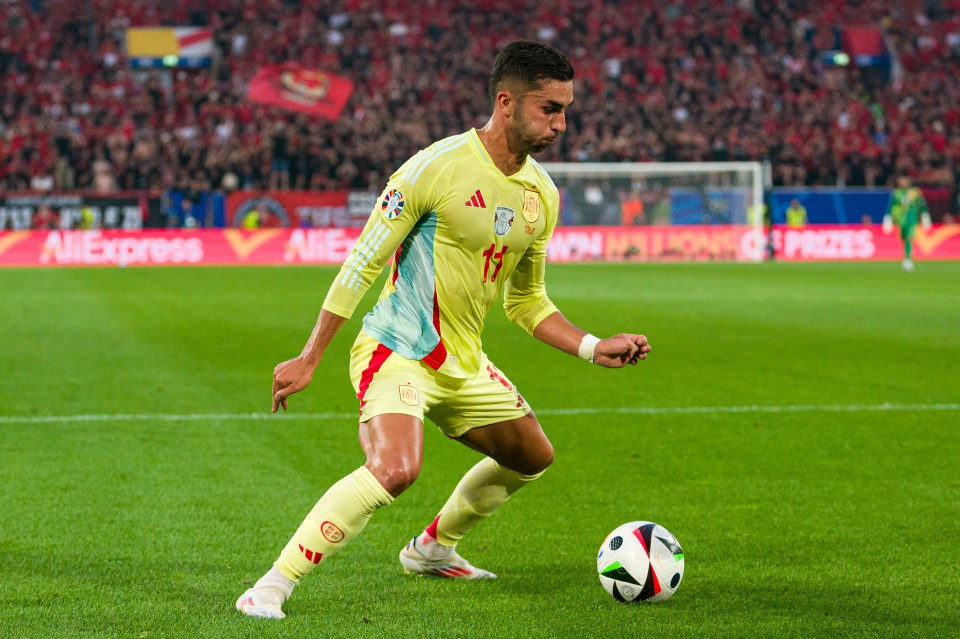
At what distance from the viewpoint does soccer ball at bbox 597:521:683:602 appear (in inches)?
179

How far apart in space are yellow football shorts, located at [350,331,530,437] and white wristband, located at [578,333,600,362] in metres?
0.29

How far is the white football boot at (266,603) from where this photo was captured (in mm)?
4207

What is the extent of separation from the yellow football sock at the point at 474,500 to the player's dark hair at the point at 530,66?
144 centimetres

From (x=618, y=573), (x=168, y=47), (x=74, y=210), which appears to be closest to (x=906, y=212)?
(x=74, y=210)

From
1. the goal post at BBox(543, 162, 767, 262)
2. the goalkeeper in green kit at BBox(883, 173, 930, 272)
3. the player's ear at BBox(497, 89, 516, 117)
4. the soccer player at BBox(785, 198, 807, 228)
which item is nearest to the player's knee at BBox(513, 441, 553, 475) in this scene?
the player's ear at BBox(497, 89, 516, 117)

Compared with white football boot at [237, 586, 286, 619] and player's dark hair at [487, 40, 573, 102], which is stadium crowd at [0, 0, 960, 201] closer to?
player's dark hair at [487, 40, 573, 102]

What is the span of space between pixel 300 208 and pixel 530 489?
2667cm

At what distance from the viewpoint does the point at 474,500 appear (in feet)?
16.0

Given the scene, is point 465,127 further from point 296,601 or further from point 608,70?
point 296,601

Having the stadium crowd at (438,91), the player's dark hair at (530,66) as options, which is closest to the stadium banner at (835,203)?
the stadium crowd at (438,91)

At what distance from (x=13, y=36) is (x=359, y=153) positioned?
12.2m

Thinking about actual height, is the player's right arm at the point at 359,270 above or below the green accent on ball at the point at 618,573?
above

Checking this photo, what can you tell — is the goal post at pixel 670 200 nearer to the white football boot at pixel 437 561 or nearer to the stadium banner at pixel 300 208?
the stadium banner at pixel 300 208

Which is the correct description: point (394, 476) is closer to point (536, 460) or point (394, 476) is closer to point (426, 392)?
point (426, 392)
